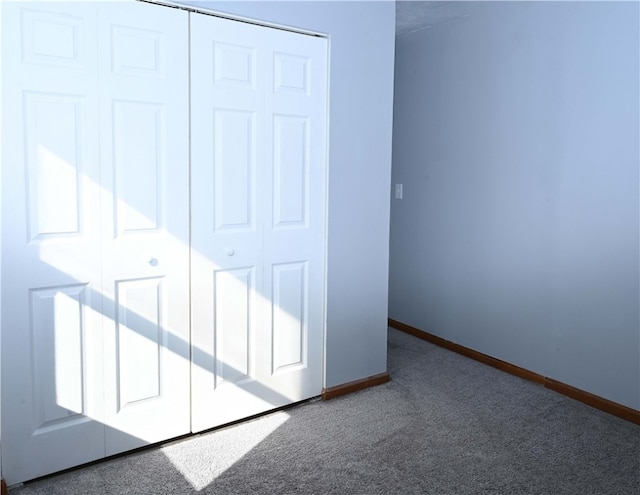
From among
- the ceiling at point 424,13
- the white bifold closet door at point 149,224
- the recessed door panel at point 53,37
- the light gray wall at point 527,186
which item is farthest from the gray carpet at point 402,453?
the ceiling at point 424,13

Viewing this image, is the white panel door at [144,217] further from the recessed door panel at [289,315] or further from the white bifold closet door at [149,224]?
the recessed door panel at [289,315]

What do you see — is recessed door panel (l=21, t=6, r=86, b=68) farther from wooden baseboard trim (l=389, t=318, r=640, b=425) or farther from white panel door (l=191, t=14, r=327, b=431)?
wooden baseboard trim (l=389, t=318, r=640, b=425)

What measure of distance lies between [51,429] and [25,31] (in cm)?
Answer: 151

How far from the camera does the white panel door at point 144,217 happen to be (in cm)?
231

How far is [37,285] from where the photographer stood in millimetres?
2195

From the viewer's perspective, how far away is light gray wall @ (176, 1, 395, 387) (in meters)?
2.94

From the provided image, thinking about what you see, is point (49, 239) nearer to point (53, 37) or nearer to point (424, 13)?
point (53, 37)

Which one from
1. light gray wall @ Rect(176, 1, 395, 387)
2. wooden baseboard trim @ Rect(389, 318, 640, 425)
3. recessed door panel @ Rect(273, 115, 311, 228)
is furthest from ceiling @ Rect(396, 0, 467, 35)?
wooden baseboard trim @ Rect(389, 318, 640, 425)

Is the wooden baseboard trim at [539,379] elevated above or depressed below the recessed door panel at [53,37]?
below

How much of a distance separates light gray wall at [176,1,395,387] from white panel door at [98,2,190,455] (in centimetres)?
78

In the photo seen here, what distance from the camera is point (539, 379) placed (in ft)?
11.0

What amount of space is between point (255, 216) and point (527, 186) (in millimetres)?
1660

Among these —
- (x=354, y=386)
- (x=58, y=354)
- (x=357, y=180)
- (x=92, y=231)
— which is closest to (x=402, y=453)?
(x=354, y=386)

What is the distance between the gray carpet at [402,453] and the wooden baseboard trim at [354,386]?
4cm
